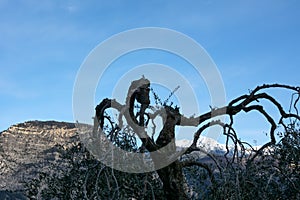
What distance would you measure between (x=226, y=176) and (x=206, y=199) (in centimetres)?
191

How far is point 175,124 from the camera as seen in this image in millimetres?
8172

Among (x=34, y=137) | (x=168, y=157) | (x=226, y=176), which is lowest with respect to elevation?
(x=226, y=176)

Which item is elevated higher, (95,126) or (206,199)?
(95,126)

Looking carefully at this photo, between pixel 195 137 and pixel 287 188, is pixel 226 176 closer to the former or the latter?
pixel 195 137

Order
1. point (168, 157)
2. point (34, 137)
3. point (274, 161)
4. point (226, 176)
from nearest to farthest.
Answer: point (226, 176)
point (168, 157)
point (274, 161)
point (34, 137)

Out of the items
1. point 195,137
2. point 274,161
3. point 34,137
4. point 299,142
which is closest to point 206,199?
point 195,137

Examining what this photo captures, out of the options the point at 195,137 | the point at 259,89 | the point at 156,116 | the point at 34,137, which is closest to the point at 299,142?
the point at 259,89

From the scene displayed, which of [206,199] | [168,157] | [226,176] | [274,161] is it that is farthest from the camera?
[274,161]

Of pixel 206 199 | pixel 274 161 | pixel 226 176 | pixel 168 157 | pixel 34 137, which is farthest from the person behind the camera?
pixel 34 137

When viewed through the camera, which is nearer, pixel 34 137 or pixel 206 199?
pixel 206 199

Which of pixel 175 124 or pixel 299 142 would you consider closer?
pixel 175 124

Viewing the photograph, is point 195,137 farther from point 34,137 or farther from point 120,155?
point 34,137

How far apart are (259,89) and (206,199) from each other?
2245 millimetres

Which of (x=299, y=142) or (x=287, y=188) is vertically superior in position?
(x=299, y=142)
